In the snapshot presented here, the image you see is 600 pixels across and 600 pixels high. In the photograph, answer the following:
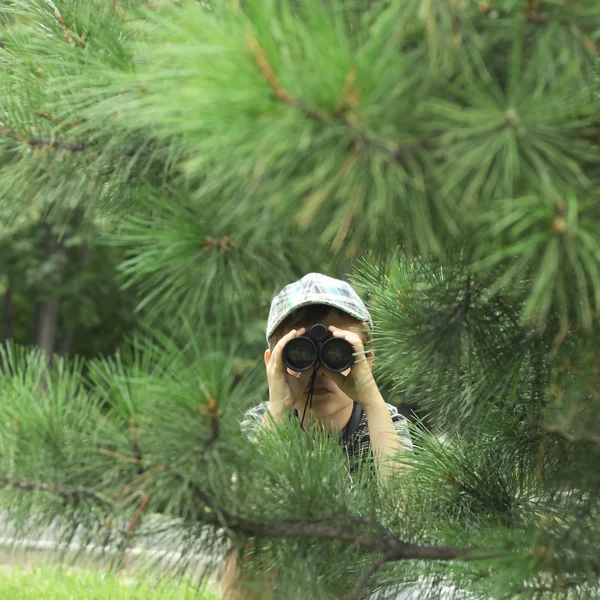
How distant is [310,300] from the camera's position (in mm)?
2137

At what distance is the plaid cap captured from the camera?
214 centimetres

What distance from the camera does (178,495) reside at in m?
1.18

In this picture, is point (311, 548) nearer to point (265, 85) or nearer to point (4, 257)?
point (265, 85)

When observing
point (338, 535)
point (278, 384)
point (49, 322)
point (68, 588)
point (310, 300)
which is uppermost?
point (49, 322)

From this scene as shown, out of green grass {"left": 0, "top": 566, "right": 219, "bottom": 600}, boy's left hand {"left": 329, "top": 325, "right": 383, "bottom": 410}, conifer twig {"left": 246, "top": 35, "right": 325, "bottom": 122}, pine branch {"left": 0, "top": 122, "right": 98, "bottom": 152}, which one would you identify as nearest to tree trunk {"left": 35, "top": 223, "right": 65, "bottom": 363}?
green grass {"left": 0, "top": 566, "right": 219, "bottom": 600}

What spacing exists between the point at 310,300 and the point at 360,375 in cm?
25

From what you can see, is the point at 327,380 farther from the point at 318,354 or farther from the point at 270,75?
the point at 270,75

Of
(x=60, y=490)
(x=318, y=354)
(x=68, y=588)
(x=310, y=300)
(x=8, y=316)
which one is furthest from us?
(x=8, y=316)

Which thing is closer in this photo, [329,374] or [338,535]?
[338,535]

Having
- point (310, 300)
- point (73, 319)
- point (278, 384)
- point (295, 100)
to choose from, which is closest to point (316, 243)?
point (295, 100)

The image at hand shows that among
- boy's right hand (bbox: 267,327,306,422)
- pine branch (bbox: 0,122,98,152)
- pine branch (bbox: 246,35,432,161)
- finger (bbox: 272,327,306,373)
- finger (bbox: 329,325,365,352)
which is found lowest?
boy's right hand (bbox: 267,327,306,422)

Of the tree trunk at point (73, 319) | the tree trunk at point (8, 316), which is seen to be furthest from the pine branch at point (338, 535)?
the tree trunk at point (8, 316)

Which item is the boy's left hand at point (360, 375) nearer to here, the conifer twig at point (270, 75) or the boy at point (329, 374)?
the boy at point (329, 374)

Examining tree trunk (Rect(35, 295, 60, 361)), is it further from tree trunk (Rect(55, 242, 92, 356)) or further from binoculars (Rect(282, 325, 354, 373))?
binoculars (Rect(282, 325, 354, 373))
